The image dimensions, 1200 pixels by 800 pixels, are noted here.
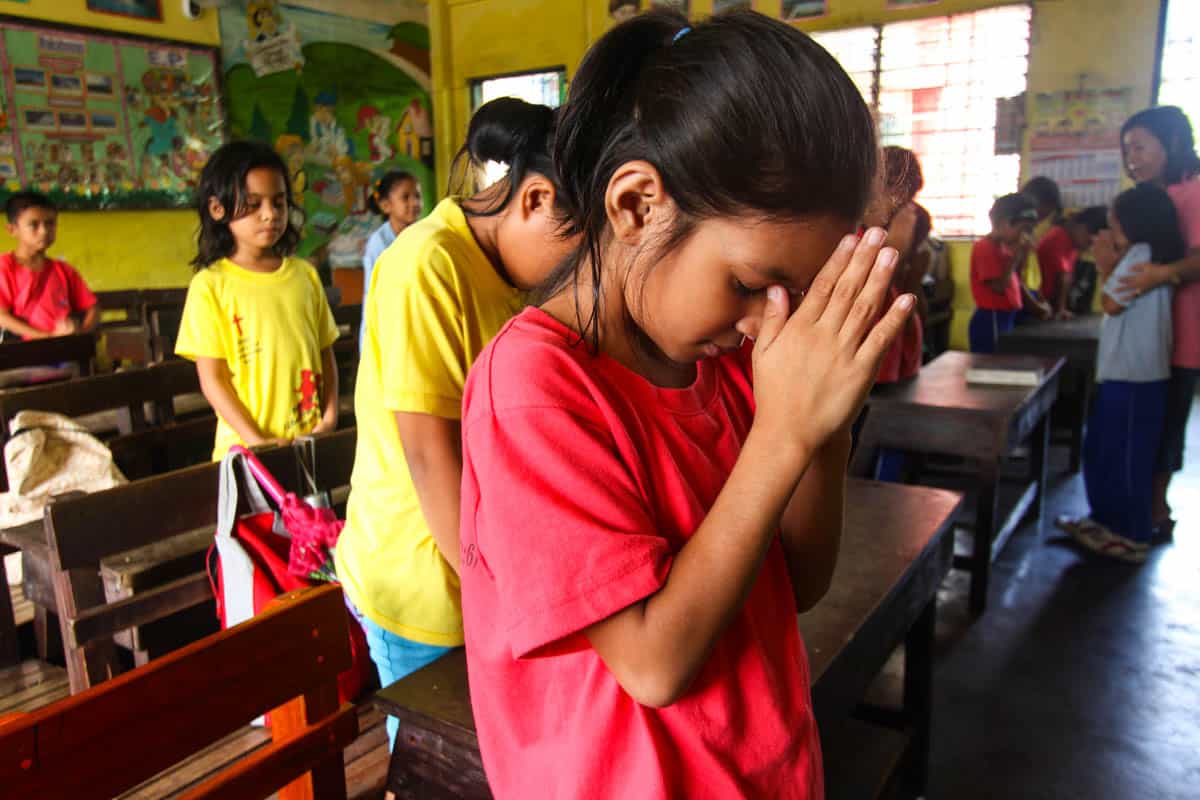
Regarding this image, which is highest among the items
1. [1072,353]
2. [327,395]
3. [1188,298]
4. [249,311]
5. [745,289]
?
[745,289]

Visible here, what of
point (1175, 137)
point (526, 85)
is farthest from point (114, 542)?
point (526, 85)

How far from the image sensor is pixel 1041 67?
615 centimetres

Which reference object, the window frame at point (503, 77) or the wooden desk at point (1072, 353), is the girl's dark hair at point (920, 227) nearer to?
the wooden desk at point (1072, 353)

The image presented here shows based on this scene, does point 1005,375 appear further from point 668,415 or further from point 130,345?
point 130,345

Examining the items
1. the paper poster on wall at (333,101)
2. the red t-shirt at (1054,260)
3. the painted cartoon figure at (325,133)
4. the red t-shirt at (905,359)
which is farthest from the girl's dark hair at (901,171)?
the painted cartoon figure at (325,133)

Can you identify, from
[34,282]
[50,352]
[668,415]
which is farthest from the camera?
[34,282]

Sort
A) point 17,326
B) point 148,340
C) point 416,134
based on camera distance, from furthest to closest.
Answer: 1. point 416,134
2. point 17,326
3. point 148,340

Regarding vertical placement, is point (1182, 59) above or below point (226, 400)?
above

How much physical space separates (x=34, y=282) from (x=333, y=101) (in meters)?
3.46

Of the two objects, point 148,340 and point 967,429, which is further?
Result: point 148,340

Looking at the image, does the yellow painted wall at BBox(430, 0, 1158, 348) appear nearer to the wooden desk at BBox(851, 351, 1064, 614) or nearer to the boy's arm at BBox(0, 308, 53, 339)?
the wooden desk at BBox(851, 351, 1064, 614)

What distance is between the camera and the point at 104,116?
5680mm

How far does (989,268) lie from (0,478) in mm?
4520

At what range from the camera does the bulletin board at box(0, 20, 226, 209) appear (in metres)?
5.29
